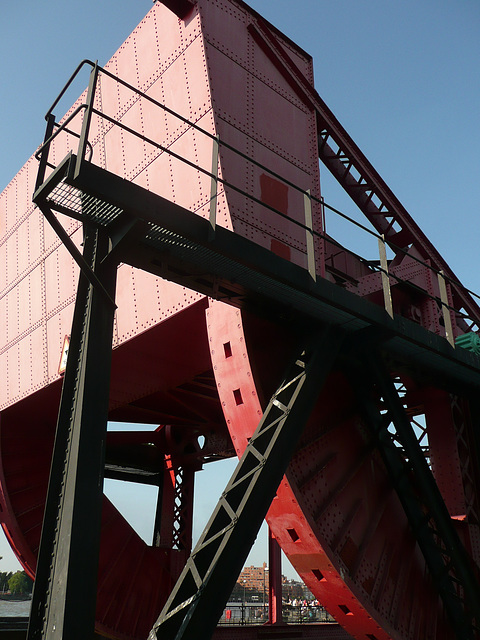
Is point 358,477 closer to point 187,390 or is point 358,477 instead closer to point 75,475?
point 75,475

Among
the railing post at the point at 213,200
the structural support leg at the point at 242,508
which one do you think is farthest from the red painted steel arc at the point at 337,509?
the railing post at the point at 213,200

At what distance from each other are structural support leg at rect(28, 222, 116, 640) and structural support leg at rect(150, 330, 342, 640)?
3.86 ft

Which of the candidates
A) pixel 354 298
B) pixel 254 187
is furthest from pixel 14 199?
pixel 354 298

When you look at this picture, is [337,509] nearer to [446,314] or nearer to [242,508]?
[242,508]

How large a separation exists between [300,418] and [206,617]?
2.68 metres

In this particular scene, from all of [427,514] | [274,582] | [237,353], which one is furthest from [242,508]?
[274,582]

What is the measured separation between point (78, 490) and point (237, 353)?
350 centimetres

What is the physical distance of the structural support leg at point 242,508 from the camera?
5930 millimetres

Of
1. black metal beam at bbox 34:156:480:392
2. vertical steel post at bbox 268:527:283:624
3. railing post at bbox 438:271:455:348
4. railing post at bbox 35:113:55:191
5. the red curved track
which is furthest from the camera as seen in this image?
vertical steel post at bbox 268:527:283:624

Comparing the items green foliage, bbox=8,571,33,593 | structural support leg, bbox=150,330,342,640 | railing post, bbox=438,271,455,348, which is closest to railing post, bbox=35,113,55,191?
structural support leg, bbox=150,330,342,640

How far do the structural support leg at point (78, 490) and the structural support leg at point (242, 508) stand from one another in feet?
3.86

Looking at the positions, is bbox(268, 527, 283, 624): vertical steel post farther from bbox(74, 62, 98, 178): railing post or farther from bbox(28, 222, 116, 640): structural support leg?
bbox(74, 62, 98, 178): railing post

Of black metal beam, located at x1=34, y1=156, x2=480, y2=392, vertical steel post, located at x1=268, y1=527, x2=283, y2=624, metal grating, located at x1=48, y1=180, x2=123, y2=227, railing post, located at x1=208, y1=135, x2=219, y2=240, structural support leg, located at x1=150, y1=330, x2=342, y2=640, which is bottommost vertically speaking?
vertical steel post, located at x1=268, y1=527, x2=283, y2=624

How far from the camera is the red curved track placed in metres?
8.38
